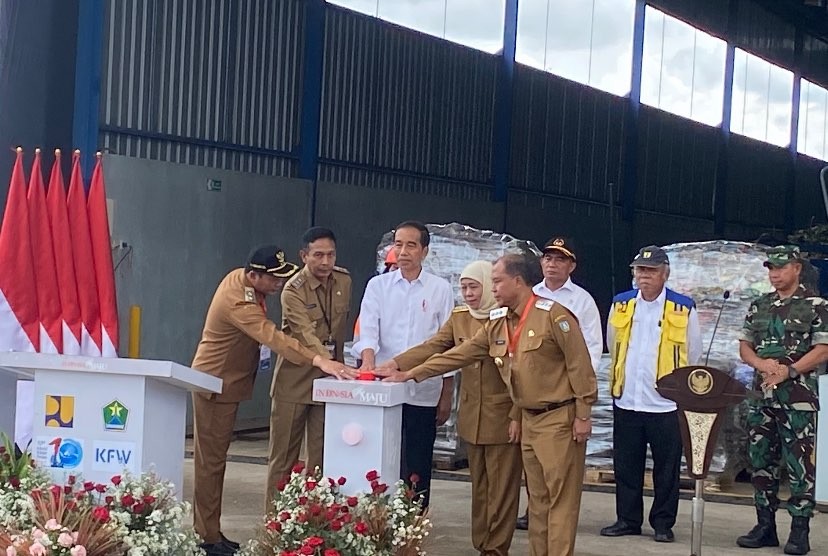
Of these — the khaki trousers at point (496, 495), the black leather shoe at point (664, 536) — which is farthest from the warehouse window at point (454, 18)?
the khaki trousers at point (496, 495)

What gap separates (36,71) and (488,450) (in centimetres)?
518

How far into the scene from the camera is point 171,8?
40.0 feet

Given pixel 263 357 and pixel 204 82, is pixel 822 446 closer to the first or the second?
pixel 263 357

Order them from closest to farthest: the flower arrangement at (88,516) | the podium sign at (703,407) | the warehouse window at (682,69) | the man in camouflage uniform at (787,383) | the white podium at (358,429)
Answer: the flower arrangement at (88,516), the white podium at (358,429), the podium sign at (703,407), the man in camouflage uniform at (787,383), the warehouse window at (682,69)

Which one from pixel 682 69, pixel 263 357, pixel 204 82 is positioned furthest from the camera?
pixel 682 69

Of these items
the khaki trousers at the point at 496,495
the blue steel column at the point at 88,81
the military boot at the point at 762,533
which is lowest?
the military boot at the point at 762,533

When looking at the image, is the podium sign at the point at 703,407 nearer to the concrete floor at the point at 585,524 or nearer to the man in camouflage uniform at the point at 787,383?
the man in camouflage uniform at the point at 787,383

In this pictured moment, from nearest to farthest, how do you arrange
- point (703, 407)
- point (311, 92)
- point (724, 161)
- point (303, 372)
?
point (703, 407) → point (303, 372) → point (311, 92) → point (724, 161)

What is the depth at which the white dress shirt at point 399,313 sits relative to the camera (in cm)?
653

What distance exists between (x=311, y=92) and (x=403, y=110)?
2.39 m

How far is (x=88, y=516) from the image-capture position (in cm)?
423

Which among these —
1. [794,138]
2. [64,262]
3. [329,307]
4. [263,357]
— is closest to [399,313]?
[329,307]

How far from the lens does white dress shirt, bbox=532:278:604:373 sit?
6.97m

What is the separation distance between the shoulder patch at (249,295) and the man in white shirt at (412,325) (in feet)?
2.27
